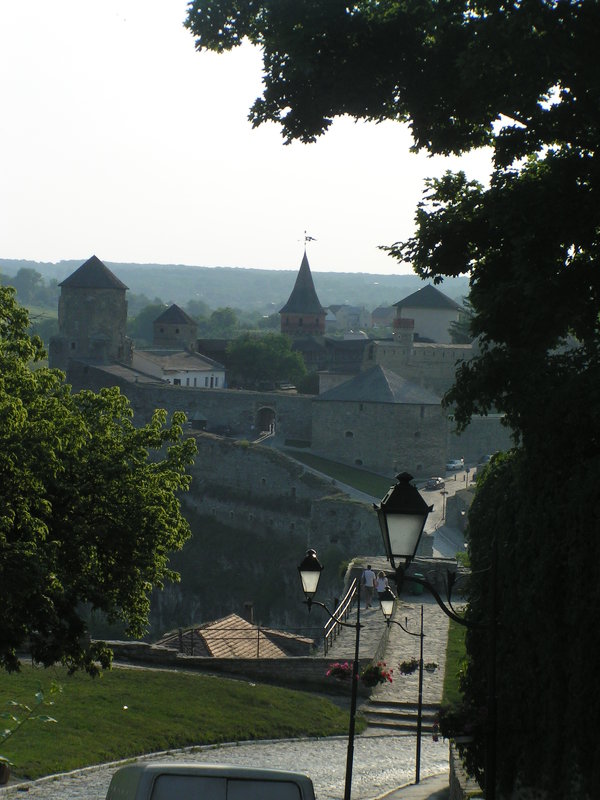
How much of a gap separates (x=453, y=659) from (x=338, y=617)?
1.84 meters

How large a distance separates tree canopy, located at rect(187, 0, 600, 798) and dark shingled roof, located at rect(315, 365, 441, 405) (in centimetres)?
4064

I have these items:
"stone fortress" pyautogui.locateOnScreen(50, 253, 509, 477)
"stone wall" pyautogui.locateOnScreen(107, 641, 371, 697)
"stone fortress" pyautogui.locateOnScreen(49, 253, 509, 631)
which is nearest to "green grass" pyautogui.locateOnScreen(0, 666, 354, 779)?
"stone wall" pyautogui.locateOnScreen(107, 641, 371, 697)

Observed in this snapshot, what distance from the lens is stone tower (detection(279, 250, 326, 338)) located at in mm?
91562

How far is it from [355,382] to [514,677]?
4651cm

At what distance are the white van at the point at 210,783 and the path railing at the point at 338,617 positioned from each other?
1207 cm

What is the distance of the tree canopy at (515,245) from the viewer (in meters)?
7.95

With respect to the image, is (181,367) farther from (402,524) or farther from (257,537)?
(402,524)

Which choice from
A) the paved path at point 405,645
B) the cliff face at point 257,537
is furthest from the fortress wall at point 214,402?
the paved path at point 405,645

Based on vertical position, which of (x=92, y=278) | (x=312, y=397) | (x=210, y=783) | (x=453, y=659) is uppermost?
(x=92, y=278)

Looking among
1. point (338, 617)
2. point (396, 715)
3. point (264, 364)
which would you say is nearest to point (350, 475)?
point (264, 364)

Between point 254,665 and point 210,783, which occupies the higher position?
point 210,783

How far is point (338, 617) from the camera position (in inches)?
775

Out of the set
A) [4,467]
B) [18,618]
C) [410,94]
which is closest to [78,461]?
[4,467]

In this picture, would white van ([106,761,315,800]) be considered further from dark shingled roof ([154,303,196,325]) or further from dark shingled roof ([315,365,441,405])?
dark shingled roof ([154,303,196,325])
